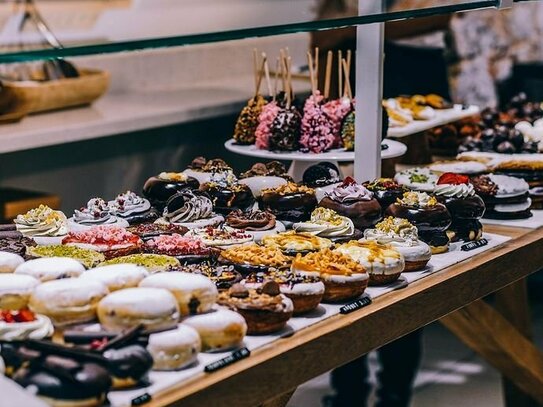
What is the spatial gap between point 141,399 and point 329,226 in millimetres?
894

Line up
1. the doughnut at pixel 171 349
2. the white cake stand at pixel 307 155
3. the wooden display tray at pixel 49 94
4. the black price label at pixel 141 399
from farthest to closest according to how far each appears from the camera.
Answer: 1. the wooden display tray at pixel 49 94
2. the white cake stand at pixel 307 155
3. the doughnut at pixel 171 349
4. the black price label at pixel 141 399

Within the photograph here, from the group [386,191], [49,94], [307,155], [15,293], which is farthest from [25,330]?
[49,94]

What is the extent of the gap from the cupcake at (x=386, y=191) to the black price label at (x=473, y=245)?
21cm

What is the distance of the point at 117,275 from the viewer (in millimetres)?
1862

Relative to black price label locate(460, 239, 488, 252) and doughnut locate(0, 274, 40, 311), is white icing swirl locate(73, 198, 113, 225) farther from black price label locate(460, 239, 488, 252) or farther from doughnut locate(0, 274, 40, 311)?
black price label locate(460, 239, 488, 252)

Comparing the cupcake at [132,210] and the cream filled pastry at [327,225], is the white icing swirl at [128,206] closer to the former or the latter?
the cupcake at [132,210]

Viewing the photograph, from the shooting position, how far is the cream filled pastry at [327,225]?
238 cm

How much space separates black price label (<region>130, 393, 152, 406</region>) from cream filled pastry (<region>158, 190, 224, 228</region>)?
922 millimetres

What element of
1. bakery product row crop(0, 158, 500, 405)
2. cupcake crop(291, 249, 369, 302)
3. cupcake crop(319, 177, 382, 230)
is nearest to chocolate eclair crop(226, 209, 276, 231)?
bakery product row crop(0, 158, 500, 405)

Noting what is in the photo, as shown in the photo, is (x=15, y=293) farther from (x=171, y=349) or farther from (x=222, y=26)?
(x=222, y=26)

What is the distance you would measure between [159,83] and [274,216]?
11.2 feet

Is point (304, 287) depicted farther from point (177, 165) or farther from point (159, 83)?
point (159, 83)

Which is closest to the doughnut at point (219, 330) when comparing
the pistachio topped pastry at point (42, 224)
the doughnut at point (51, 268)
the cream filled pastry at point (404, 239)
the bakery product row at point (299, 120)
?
the doughnut at point (51, 268)

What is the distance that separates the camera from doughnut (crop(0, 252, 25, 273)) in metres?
1.99
